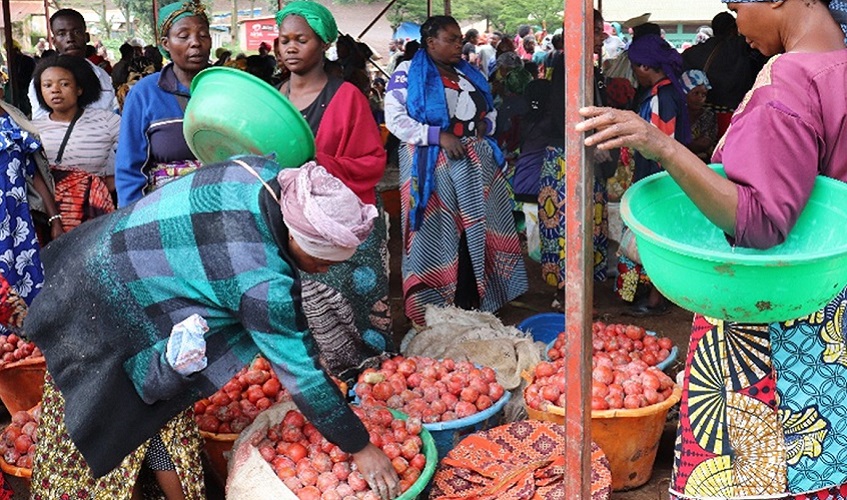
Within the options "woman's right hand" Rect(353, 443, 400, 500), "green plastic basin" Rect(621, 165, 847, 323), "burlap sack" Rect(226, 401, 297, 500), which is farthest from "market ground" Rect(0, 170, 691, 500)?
"green plastic basin" Rect(621, 165, 847, 323)

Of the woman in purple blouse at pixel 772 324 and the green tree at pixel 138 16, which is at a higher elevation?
the woman in purple blouse at pixel 772 324

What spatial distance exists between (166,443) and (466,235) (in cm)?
282

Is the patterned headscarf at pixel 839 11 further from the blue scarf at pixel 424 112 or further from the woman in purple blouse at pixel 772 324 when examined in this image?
the blue scarf at pixel 424 112

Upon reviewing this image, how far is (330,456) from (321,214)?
967mm

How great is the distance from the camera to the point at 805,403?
1.97 m

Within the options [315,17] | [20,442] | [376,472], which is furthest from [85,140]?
[376,472]

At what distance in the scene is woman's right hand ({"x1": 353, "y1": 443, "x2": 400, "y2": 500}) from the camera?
2600 mm

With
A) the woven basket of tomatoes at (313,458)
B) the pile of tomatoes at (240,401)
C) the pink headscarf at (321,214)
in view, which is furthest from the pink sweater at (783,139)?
the pile of tomatoes at (240,401)

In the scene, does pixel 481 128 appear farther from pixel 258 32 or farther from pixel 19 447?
pixel 258 32

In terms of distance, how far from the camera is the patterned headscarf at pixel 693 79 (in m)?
6.47

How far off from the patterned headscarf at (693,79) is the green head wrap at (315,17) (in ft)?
11.0

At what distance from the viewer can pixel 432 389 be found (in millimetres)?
3512

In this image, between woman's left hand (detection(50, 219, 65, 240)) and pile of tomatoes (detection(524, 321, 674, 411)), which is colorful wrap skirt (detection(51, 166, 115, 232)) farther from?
pile of tomatoes (detection(524, 321, 674, 411))

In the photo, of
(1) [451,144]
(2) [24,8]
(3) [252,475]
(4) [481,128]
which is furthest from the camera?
(2) [24,8]
